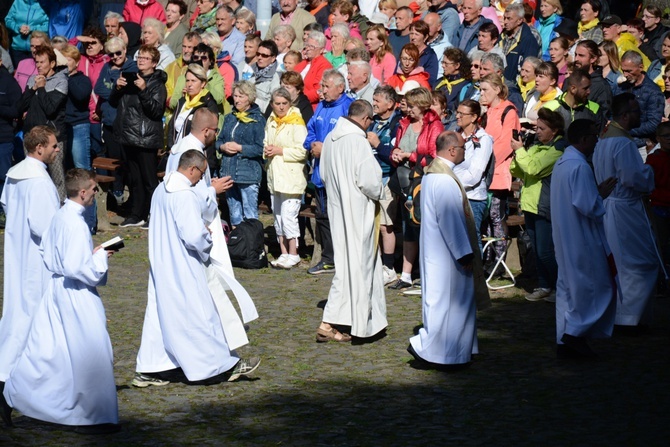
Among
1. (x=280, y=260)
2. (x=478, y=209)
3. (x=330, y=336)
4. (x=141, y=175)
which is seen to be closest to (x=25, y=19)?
(x=141, y=175)

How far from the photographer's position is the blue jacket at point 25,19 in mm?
18500

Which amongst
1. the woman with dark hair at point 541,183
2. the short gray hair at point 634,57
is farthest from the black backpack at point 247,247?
the short gray hair at point 634,57

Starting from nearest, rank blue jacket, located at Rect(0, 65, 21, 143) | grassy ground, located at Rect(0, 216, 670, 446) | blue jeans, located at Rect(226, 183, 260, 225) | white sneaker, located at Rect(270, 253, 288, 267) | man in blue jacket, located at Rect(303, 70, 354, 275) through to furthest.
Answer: grassy ground, located at Rect(0, 216, 670, 446) → man in blue jacket, located at Rect(303, 70, 354, 275) → white sneaker, located at Rect(270, 253, 288, 267) → blue jeans, located at Rect(226, 183, 260, 225) → blue jacket, located at Rect(0, 65, 21, 143)

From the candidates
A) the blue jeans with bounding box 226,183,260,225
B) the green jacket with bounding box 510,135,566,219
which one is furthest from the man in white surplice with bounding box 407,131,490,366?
the blue jeans with bounding box 226,183,260,225

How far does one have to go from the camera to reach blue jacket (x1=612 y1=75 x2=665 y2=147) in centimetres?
1367

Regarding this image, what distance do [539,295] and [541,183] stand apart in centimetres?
114

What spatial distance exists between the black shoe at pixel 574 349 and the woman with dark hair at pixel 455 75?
4587 mm

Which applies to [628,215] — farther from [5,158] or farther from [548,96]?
[5,158]

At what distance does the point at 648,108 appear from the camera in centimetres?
1374

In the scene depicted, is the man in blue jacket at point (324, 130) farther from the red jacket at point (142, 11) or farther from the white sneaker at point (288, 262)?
the red jacket at point (142, 11)

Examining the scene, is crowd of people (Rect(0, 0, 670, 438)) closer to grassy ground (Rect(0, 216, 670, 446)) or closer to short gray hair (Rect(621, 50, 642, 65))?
short gray hair (Rect(621, 50, 642, 65))

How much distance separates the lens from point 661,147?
1226cm

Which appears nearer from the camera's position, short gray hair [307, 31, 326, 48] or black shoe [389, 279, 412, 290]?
black shoe [389, 279, 412, 290]

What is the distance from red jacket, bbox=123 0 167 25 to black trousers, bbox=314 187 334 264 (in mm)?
6037
